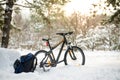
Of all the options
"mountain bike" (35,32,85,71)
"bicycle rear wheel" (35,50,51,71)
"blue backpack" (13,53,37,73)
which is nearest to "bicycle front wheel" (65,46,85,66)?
"mountain bike" (35,32,85,71)

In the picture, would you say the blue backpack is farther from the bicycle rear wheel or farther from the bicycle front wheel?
the bicycle front wheel

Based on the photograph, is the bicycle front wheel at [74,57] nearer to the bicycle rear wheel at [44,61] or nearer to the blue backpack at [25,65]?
the bicycle rear wheel at [44,61]

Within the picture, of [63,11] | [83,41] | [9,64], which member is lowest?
[83,41]

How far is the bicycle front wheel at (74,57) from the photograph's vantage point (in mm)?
10305

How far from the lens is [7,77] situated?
8.55 meters

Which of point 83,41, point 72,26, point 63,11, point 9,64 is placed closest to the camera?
point 9,64

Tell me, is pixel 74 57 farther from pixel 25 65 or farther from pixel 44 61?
pixel 25 65

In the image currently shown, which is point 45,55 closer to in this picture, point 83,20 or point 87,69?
point 87,69

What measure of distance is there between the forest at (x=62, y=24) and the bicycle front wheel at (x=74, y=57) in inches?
83.7

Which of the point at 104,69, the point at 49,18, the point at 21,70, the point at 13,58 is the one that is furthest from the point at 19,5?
the point at 104,69

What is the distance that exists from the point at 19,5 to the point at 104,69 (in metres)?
8.31

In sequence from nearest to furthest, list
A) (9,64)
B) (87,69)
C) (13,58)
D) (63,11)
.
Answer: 1. (87,69)
2. (9,64)
3. (13,58)
4. (63,11)

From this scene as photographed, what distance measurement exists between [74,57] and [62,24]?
3542cm

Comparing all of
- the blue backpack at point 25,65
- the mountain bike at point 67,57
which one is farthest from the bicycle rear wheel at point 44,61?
the blue backpack at point 25,65
